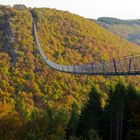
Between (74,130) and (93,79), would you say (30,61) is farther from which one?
(74,130)

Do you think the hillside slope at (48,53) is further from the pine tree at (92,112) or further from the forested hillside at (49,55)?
the pine tree at (92,112)

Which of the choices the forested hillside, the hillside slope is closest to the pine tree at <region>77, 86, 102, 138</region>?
the forested hillside

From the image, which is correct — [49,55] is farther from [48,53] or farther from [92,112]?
[92,112]

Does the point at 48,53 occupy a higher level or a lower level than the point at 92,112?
lower

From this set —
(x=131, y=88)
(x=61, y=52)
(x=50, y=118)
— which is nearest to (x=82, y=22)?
(x=61, y=52)

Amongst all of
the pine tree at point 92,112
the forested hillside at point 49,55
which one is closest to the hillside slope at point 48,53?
the forested hillside at point 49,55

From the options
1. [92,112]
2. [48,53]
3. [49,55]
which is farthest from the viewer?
[48,53]

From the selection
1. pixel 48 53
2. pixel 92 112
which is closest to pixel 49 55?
pixel 48 53
